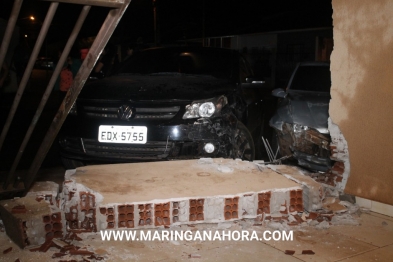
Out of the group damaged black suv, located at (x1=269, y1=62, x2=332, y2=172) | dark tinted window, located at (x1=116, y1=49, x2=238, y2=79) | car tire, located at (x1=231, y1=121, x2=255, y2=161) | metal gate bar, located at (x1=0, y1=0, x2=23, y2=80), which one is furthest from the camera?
dark tinted window, located at (x1=116, y1=49, x2=238, y2=79)

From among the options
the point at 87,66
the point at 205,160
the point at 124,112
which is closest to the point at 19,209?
the point at 87,66

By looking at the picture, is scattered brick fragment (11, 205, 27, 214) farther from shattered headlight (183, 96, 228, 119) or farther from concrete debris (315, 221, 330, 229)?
concrete debris (315, 221, 330, 229)

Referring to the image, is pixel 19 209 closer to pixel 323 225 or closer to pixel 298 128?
pixel 323 225

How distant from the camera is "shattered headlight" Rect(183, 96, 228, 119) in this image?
4.69 m

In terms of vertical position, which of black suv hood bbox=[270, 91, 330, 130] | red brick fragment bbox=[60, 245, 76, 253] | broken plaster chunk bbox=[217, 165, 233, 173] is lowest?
red brick fragment bbox=[60, 245, 76, 253]

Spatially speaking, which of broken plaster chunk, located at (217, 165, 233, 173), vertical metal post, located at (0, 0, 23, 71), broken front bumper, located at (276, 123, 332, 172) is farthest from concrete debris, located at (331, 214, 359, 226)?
vertical metal post, located at (0, 0, 23, 71)

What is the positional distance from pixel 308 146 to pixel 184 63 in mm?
2122

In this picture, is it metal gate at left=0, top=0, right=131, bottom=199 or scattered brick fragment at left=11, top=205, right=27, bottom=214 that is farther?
scattered brick fragment at left=11, top=205, right=27, bottom=214

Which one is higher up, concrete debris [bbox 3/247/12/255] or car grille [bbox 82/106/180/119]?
car grille [bbox 82/106/180/119]

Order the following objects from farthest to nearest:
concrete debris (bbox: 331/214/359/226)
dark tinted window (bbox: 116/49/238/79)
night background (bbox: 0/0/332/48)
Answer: night background (bbox: 0/0/332/48), dark tinted window (bbox: 116/49/238/79), concrete debris (bbox: 331/214/359/226)

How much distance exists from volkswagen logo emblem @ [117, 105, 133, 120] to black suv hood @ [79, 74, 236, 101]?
13 cm

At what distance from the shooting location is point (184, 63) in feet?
20.1

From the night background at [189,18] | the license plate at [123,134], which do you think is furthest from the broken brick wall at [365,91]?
the night background at [189,18]

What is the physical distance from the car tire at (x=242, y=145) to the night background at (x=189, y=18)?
36.7 feet
